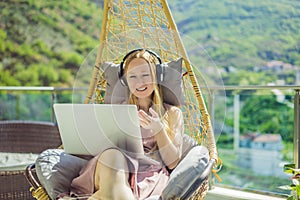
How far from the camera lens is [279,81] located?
8.92m

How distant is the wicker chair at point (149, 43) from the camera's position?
2.57 meters

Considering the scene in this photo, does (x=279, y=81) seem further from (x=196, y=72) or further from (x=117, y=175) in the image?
(x=117, y=175)

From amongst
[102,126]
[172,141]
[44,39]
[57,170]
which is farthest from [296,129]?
[44,39]

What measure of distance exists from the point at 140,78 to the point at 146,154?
42 cm

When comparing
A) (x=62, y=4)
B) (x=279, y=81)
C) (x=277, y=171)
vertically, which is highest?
(x=62, y=4)

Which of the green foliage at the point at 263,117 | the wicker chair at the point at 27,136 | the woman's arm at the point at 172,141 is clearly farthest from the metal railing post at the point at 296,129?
the green foliage at the point at 263,117

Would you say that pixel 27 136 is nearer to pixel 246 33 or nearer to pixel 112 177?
pixel 112 177

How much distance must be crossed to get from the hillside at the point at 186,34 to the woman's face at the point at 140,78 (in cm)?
672

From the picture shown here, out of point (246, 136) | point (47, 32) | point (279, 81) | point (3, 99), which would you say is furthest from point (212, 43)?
point (3, 99)

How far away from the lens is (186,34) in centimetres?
916

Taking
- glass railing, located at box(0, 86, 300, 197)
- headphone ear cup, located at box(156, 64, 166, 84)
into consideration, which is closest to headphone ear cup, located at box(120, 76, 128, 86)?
headphone ear cup, located at box(156, 64, 166, 84)

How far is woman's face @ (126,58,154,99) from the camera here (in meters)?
2.40

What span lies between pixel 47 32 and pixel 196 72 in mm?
7405

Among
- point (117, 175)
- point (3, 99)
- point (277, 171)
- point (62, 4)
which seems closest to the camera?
point (117, 175)
